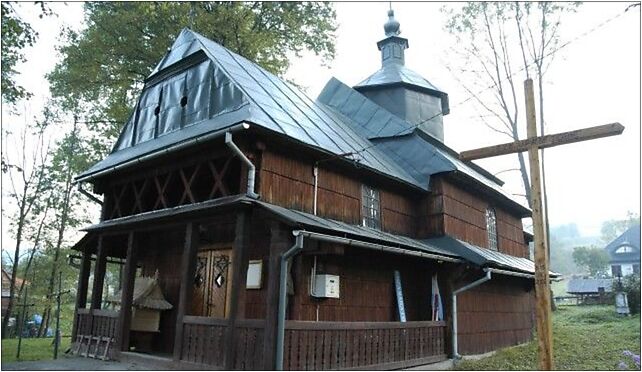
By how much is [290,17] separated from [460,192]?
9417 millimetres

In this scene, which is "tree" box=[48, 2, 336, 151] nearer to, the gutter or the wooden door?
the wooden door

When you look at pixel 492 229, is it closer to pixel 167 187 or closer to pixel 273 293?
pixel 167 187

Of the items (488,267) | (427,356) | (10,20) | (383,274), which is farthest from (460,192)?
(10,20)

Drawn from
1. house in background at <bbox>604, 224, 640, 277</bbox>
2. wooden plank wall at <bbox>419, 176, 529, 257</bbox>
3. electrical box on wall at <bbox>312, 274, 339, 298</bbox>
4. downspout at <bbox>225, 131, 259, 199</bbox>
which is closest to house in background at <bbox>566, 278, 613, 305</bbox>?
house in background at <bbox>604, 224, 640, 277</bbox>

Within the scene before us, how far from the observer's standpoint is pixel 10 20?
8.65 meters

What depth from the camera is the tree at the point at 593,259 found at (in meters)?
47.6

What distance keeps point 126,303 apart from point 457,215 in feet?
28.3

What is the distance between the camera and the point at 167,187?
428 inches

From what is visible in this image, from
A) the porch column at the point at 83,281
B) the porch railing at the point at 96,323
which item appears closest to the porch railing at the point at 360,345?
the porch railing at the point at 96,323

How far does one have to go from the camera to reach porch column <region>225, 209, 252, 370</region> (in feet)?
25.1

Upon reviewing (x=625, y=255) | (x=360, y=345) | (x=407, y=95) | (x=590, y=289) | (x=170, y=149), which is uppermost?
(x=407, y=95)

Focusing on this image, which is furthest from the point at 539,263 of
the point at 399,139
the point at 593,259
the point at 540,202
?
the point at 593,259

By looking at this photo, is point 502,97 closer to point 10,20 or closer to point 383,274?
point 383,274

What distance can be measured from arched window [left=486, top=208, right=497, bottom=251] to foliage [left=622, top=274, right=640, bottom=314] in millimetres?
9756
